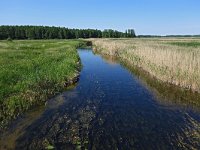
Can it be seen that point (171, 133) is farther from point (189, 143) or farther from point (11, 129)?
point (11, 129)

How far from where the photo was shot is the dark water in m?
11.1

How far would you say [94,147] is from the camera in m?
10.7

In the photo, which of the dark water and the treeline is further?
the treeline

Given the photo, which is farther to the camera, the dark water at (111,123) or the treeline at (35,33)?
the treeline at (35,33)

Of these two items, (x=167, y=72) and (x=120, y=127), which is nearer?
(x=120, y=127)

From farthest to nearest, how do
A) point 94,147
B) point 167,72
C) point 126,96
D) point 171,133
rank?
1. point 167,72
2. point 126,96
3. point 171,133
4. point 94,147

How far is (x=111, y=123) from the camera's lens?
44.5ft

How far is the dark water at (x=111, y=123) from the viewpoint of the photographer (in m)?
11.1

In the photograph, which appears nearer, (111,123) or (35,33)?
(111,123)

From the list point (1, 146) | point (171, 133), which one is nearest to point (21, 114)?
point (1, 146)

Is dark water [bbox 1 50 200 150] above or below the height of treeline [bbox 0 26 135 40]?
below

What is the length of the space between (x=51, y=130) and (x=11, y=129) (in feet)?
5.61

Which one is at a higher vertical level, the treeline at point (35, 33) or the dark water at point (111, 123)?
the treeline at point (35, 33)

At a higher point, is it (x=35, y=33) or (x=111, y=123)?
(x=35, y=33)
